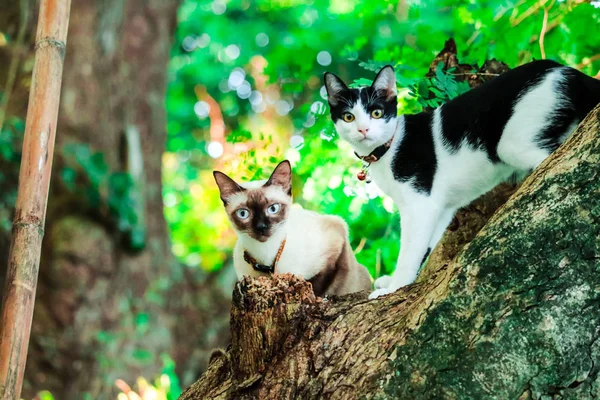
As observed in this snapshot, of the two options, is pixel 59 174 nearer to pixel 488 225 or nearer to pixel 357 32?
pixel 357 32

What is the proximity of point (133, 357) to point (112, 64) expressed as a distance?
2399mm

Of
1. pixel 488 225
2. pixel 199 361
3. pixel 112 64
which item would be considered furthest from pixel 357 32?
pixel 488 225

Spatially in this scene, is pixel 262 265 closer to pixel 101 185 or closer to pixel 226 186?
pixel 226 186

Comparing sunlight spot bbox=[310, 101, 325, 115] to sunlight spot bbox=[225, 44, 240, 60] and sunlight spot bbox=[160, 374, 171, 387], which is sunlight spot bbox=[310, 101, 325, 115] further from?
sunlight spot bbox=[225, 44, 240, 60]

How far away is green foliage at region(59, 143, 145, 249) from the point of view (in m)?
4.66

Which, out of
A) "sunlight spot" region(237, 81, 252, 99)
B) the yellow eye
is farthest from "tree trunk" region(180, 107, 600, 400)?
"sunlight spot" region(237, 81, 252, 99)

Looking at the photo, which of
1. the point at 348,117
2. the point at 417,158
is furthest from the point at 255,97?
the point at 417,158

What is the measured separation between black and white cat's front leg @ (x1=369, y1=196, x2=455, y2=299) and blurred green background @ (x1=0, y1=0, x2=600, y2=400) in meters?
0.56

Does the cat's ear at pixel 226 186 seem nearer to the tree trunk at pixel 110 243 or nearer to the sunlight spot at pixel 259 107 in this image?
the tree trunk at pixel 110 243

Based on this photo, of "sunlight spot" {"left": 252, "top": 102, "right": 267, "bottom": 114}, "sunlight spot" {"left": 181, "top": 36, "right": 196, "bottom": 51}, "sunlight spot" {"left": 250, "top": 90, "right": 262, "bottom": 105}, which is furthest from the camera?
"sunlight spot" {"left": 181, "top": 36, "right": 196, "bottom": 51}

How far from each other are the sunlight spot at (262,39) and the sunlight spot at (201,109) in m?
0.95

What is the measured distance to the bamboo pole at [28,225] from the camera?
6.11 ft

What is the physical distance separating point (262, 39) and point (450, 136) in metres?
5.01

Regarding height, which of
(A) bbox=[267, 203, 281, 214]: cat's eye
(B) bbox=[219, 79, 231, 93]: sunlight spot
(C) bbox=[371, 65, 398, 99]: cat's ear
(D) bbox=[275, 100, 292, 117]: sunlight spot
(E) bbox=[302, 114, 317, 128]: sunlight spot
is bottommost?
(A) bbox=[267, 203, 281, 214]: cat's eye
